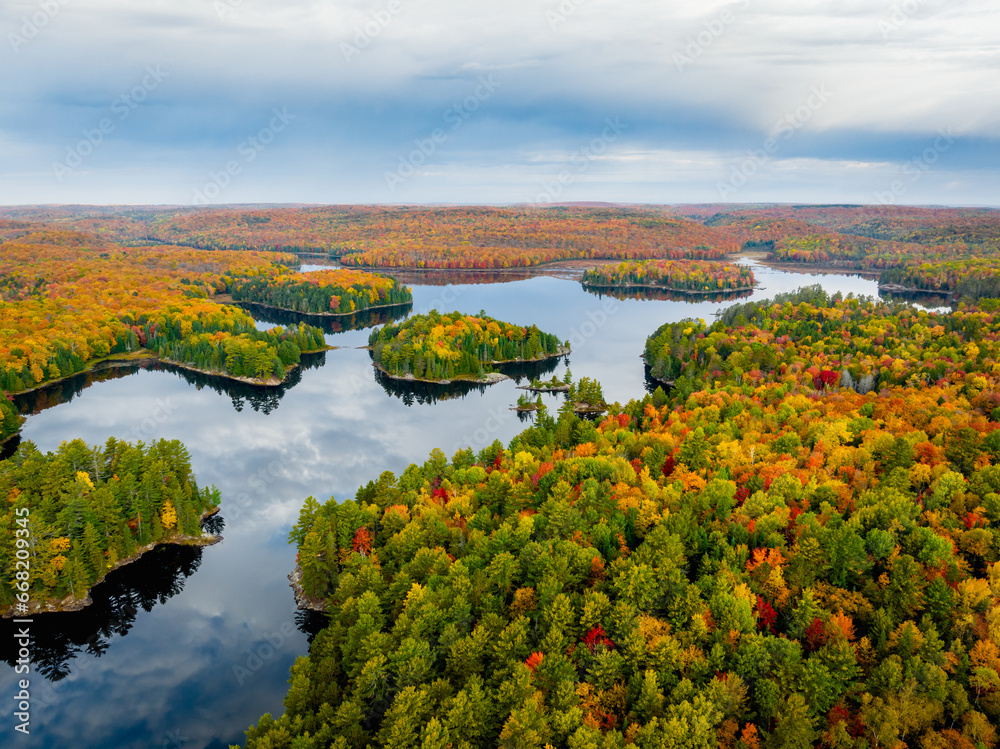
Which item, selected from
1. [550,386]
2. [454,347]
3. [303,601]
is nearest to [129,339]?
[454,347]

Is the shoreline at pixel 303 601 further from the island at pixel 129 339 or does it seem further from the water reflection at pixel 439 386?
the island at pixel 129 339

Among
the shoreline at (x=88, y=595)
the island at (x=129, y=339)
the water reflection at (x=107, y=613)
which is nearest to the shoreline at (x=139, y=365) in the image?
the island at (x=129, y=339)

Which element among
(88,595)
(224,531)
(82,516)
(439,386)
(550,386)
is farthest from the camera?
(439,386)

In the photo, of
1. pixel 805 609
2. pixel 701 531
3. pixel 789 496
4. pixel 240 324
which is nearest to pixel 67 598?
pixel 701 531

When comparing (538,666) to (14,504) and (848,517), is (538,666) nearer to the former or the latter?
(848,517)

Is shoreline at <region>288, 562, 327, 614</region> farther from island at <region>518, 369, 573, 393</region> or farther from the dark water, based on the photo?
island at <region>518, 369, 573, 393</region>

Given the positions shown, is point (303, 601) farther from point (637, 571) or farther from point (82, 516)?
point (637, 571)
